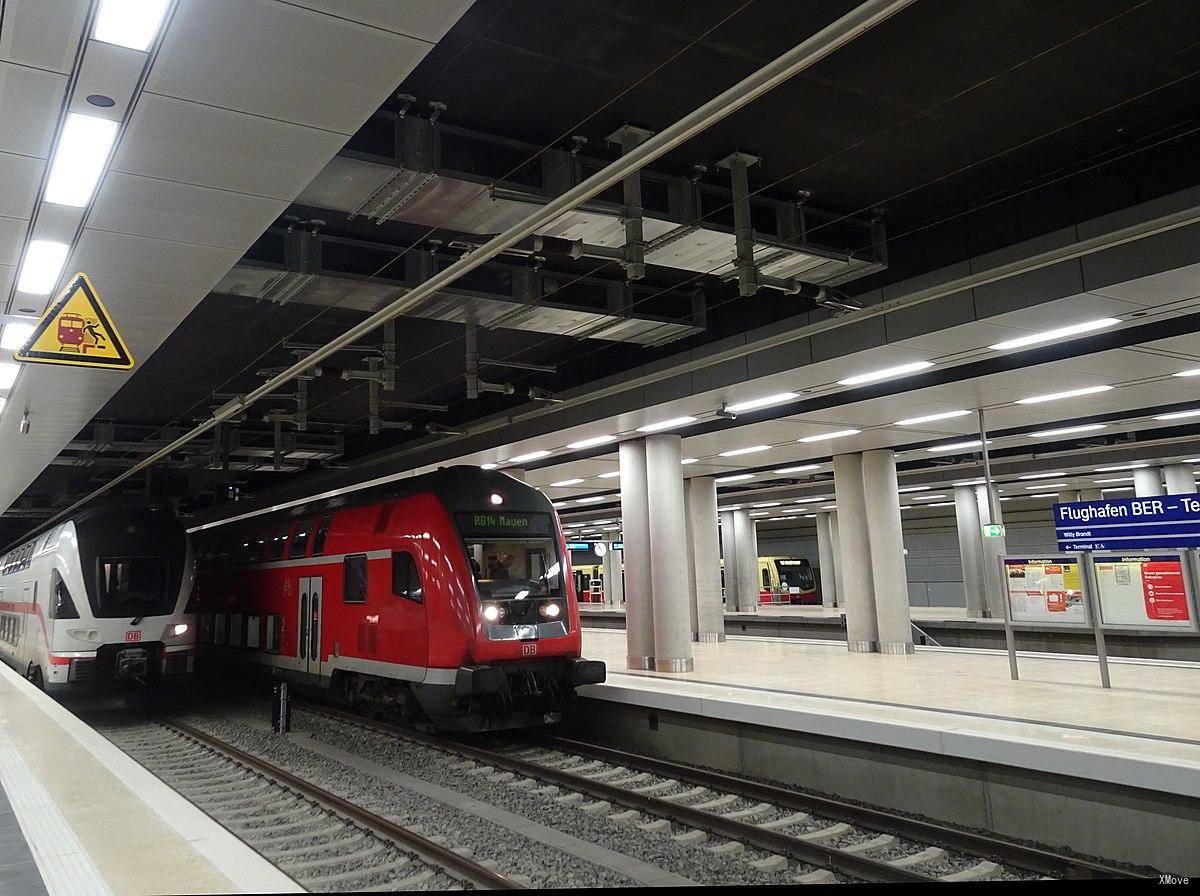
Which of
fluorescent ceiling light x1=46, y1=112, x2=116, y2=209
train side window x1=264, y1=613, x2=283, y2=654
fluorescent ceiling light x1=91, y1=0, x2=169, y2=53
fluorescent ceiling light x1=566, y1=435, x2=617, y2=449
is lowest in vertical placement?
train side window x1=264, y1=613, x2=283, y2=654

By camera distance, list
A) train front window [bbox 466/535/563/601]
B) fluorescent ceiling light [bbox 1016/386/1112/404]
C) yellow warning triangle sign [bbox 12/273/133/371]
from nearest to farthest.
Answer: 1. yellow warning triangle sign [bbox 12/273/133/371]
2. train front window [bbox 466/535/563/601]
3. fluorescent ceiling light [bbox 1016/386/1112/404]

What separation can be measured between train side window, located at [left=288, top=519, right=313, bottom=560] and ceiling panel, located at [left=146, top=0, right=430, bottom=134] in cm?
899

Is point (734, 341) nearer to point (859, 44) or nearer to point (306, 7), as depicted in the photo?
point (859, 44)

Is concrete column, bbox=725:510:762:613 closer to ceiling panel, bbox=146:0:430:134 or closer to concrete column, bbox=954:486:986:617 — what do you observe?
concrete column, bbox=954:486:986:617

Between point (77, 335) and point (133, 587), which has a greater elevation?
point (77, 335)

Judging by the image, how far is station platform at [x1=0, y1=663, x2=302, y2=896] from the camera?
421 cm

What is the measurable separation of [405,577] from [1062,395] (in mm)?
9467

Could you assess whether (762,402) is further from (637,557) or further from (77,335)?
(77,335)

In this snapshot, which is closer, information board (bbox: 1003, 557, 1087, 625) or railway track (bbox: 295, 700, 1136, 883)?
railway track (bbox: 295, 700, 1136, 883)

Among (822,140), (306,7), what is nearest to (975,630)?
(822,140)

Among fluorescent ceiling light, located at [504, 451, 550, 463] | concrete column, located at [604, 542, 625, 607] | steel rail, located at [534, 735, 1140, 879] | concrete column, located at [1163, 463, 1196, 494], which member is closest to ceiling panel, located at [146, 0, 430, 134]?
steel rail, located at [534, 735, 1140, 879]

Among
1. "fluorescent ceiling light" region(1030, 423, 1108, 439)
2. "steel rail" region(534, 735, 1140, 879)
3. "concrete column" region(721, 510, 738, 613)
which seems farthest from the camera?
"concrete column" region(721, 510, 738, 613)

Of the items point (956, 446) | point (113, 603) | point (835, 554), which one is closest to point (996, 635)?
point (956, 446)

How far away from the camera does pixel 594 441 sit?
15.1 metres
